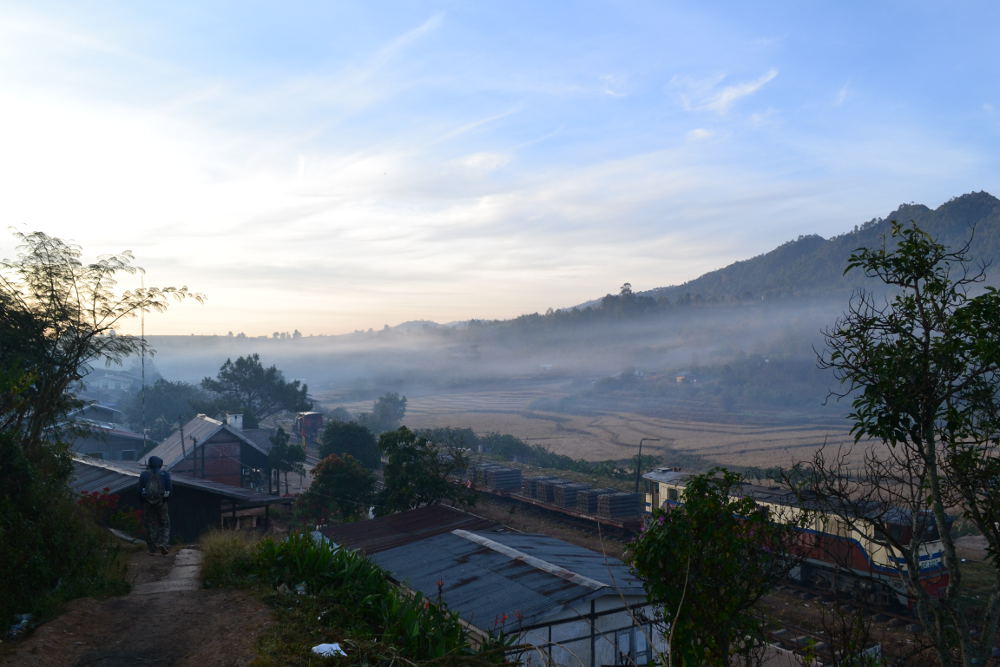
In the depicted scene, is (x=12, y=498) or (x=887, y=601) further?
(x=887, y=601)

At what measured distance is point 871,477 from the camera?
22.0ft

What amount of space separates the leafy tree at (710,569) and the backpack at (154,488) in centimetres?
1120

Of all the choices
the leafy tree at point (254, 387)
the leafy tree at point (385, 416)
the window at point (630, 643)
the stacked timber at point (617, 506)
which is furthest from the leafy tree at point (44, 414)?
the leafy tree at point (385, 416)

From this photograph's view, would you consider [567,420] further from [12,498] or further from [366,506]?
[12,498]

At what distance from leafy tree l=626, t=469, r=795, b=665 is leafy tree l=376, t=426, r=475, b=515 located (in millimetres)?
20622

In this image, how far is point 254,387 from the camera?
2798 inches

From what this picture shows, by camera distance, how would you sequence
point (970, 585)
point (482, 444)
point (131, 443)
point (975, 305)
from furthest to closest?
1. point (482, 444)
2. point (131, 443)
3. point (970, 585)
4. point (975, 305)

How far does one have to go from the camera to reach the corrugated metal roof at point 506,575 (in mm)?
13586

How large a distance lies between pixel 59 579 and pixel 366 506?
21.9m

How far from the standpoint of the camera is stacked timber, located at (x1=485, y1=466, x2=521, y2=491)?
39.6 metres

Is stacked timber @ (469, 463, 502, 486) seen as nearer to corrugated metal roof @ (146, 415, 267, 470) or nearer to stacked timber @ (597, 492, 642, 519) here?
stacked timber @ (597, 492, 642, 519)

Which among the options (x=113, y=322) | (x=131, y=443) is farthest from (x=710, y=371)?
(x=113, y=322)

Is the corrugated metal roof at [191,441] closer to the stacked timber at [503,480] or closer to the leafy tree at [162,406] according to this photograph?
the stacked timber at [503,480]

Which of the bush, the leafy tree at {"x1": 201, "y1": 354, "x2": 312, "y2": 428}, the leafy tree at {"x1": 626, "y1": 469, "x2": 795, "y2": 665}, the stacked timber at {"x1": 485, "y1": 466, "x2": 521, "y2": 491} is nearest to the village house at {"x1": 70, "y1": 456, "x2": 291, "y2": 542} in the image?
the bush
